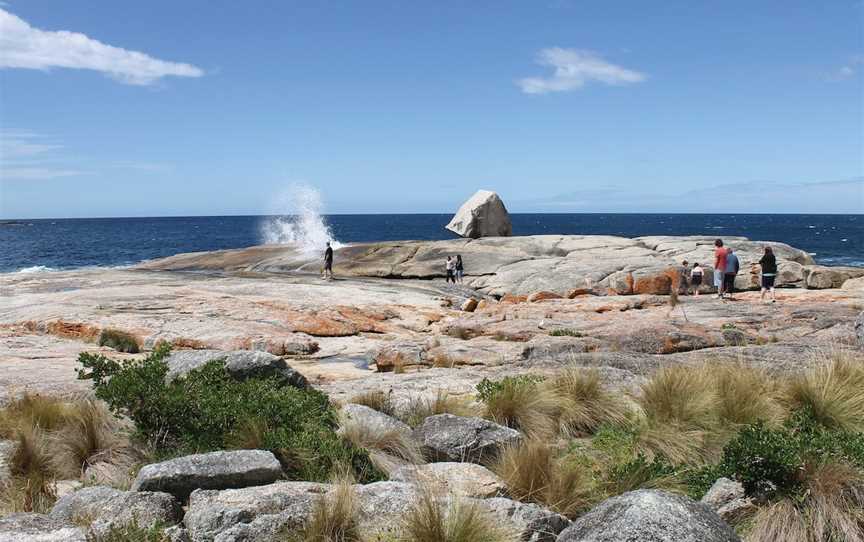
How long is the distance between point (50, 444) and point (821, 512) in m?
7.93

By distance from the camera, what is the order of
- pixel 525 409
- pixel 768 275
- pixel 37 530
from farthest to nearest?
pixel 768 275 → pixel 525 409 → pixel 37 530

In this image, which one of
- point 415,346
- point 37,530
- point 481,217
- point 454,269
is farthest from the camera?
point 481,217

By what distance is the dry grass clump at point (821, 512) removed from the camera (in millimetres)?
5320

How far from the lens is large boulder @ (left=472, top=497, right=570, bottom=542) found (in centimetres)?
527

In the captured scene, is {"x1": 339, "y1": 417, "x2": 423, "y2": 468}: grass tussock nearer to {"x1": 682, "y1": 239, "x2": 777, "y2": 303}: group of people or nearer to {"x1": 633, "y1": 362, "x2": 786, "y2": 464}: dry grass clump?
Answer: {"x1": 633, "y1": 362, "x2": 786, "y2": 464}: dry grass clump

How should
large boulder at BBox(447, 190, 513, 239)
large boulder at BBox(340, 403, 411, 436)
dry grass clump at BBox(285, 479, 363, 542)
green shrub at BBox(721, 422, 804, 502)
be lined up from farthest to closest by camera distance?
large boulder at BBox(447, 190, 513, 239)
large boulder at BBox(340, 403, 411, 436)
green shrub at BBox(721, 422, 804, 502)
dry grass clump at BBox(285, 479, 363, 542)

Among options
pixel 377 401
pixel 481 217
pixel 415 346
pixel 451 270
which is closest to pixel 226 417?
pixel 377 401

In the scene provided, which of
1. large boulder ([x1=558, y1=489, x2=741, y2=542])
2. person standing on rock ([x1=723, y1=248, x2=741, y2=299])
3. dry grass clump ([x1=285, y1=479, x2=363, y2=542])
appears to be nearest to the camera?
large boulder ([x1=558, y1=489, x2=741, y2=542])

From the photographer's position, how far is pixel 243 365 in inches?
398

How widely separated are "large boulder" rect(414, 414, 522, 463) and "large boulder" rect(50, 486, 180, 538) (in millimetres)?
2984

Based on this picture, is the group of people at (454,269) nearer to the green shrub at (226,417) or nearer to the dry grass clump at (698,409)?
the dry grass clump at (698,409)

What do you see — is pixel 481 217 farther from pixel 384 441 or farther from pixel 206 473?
pixel 206 473

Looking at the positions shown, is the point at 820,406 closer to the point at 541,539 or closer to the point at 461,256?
the point at 541,539

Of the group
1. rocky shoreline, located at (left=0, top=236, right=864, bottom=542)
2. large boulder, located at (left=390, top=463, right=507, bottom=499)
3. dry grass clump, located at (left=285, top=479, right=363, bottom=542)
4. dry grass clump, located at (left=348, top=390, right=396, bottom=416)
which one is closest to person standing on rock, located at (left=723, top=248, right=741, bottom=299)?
rocky shoreline, located at (left=0, top=236, right=864, bottom=542)
